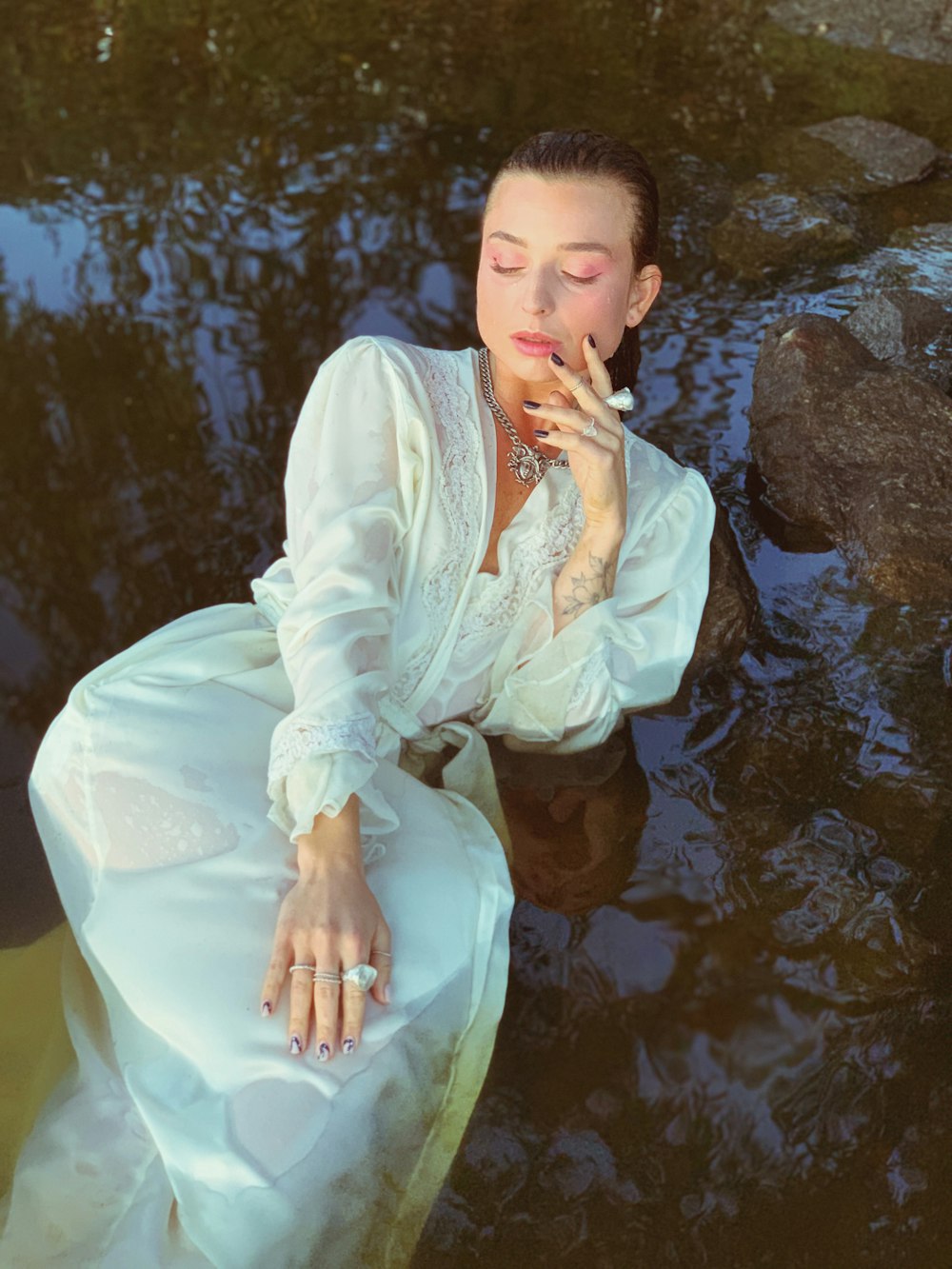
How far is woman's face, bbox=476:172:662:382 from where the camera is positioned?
8.11 feet

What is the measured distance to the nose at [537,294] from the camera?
246cm

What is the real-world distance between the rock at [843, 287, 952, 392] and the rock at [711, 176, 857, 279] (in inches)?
24.9

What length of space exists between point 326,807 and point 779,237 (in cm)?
398

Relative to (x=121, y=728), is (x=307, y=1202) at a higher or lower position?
lower

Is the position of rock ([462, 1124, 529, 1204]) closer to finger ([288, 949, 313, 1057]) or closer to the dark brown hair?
finger ([288, 949, 313, 1057])

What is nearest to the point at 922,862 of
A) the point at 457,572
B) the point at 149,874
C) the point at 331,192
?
the point at 457,572

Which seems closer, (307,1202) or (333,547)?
(307,1202)

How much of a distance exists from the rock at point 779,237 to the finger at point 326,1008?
390 cm

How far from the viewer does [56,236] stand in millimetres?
5562

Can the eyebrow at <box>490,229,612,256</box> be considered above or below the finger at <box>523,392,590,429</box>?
above

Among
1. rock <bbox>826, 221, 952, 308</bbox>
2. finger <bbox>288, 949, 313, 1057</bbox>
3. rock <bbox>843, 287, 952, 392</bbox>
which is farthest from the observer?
rock <bbox>826, 221, 952, 308</bbox>

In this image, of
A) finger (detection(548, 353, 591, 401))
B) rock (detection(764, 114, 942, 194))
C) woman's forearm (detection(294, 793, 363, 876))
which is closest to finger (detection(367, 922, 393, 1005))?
woman's forearm (detection(294, 793, 363, 876))

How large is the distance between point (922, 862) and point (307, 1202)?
1.70 meters

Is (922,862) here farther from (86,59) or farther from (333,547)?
(86,59)
